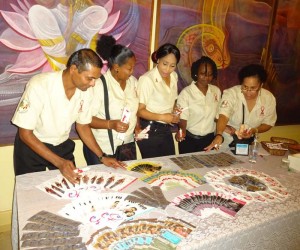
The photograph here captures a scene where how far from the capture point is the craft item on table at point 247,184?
172cm

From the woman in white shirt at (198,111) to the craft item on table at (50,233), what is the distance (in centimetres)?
156

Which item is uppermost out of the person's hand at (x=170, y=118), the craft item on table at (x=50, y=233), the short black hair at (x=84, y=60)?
the short black hair at (x=84, y=60)

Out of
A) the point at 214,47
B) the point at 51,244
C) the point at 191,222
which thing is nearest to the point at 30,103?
the point at 51,244

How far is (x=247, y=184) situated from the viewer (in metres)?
1.87

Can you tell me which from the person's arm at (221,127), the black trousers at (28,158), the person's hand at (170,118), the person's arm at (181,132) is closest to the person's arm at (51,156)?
the black trousers at (28,158)

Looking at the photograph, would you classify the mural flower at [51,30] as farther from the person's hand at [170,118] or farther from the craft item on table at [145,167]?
the craft item on table at [145,167]

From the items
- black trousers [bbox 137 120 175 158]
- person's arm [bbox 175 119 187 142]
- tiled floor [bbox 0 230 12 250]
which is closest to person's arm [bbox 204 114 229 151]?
person's arm [bbox 175 119 187 142]

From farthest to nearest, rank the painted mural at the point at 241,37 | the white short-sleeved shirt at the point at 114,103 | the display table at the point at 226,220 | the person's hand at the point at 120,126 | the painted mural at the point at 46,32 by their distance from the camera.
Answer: the painted mural at the point at 241,37, the painted mural at the point at 46,32, the white short-sleeved shirt at the point at 114,103, the person's hand at the point at 120,126, the display table at the point at 226,220

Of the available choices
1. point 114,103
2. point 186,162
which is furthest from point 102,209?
point 114,103

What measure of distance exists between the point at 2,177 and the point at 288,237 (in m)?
2.45

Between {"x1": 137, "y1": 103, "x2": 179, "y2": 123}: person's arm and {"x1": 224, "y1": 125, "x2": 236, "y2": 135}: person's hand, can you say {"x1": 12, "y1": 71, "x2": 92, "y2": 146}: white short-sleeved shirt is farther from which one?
{"x1": 224, "y1": 125, "x2": 236, "y2": 135}: person's hand

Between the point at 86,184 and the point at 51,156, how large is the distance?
304 mm

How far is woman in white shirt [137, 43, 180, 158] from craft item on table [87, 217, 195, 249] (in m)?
1.23

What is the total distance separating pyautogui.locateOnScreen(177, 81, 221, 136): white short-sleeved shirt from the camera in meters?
2.73
